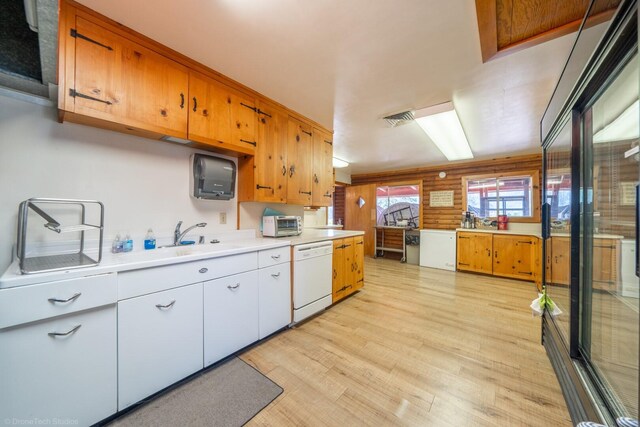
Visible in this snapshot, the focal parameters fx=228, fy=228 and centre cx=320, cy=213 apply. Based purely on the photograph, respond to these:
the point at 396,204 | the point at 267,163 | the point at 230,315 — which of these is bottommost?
the point at 230,315

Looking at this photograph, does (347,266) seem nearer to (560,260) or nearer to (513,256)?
(560,260)

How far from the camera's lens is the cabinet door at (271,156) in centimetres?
242

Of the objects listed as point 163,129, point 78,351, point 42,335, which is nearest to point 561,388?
point 78,351

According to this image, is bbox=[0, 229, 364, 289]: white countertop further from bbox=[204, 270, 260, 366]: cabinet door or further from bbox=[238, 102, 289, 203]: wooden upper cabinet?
bbox=[238, 102, 289, 203]: wooden upper cabinet

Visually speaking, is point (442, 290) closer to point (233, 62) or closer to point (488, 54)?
point (488, 54)

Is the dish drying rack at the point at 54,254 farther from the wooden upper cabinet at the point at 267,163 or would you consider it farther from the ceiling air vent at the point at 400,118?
the ceiling air vent at the point at 400,118

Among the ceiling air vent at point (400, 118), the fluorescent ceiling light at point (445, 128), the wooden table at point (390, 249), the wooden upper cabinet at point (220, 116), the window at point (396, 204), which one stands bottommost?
the wooden table at point (390, 249)

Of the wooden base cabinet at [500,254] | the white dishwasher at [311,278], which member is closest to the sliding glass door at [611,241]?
the white dishwasher at [311,278]

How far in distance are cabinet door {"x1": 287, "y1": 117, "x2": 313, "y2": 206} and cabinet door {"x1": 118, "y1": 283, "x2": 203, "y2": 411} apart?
1574mm

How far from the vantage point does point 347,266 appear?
10.3 ft

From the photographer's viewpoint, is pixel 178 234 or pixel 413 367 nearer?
pixel 413 367

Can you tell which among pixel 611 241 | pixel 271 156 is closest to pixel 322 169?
pixel 271 156

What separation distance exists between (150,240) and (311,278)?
1528 mm

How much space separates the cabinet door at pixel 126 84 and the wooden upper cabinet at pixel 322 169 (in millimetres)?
1699
